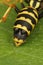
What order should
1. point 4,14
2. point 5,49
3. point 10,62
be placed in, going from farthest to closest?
point 4,14 → point 5,49 → point 10,62

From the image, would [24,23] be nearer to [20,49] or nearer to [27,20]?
[27,20]

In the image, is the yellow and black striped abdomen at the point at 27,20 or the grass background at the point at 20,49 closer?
the grass background at the point at 20,49

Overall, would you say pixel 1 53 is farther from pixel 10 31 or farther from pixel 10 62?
pixel 10 31

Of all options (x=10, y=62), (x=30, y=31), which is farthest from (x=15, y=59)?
(x=30, y=31)

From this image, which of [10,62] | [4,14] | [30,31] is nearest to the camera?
[10,62]

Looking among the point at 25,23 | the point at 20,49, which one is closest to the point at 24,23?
the point at 25,23

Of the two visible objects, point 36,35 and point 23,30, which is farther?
point 36,35

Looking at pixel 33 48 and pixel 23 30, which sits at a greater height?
pixel 23 30
